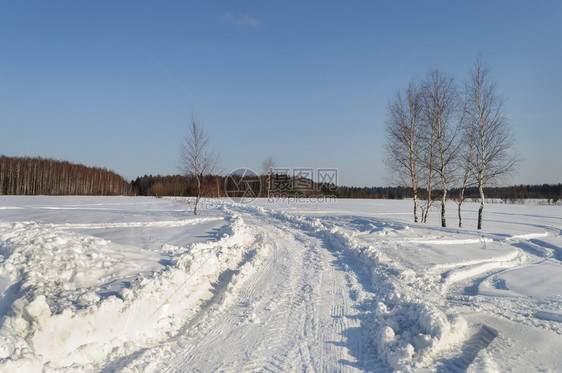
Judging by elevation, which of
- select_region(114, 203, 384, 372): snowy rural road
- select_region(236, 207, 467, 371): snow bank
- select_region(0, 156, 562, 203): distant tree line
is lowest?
select_region(114, 203, 384, 372): snowy rural road

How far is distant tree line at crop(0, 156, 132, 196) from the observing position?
5941cm

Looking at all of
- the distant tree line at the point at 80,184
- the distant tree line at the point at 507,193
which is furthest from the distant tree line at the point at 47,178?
the distant tree line at the point at 507,193

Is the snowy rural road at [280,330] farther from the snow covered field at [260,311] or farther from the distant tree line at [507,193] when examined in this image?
the distant tree line at [507,193]

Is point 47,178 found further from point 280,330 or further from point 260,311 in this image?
point 280,330

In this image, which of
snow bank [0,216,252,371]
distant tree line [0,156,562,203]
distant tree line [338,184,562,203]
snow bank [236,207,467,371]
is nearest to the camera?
snow bank [0,216,252,371]

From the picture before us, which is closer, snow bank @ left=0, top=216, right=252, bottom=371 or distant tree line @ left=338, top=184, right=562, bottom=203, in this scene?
snow bank @ left=0, top=216, right=252, bottom=371

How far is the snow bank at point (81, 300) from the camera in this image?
3.34 meters

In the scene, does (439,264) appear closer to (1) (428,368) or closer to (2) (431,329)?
(2) (431,329)

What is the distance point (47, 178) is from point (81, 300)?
78.8 metres

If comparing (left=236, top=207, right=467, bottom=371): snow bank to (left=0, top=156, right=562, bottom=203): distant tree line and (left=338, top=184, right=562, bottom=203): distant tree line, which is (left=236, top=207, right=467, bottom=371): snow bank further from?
(left=0, top=156, right=562, bottom=203): distant tree line

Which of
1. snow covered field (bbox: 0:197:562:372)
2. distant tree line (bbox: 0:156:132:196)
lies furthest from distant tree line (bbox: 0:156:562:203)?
snow covered field (bbox: 0:197:562:372)

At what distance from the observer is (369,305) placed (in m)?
4.98

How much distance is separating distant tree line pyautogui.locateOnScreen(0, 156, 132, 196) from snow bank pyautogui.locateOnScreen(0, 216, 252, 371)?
63773mm

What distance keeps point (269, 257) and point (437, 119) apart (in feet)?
43.6
